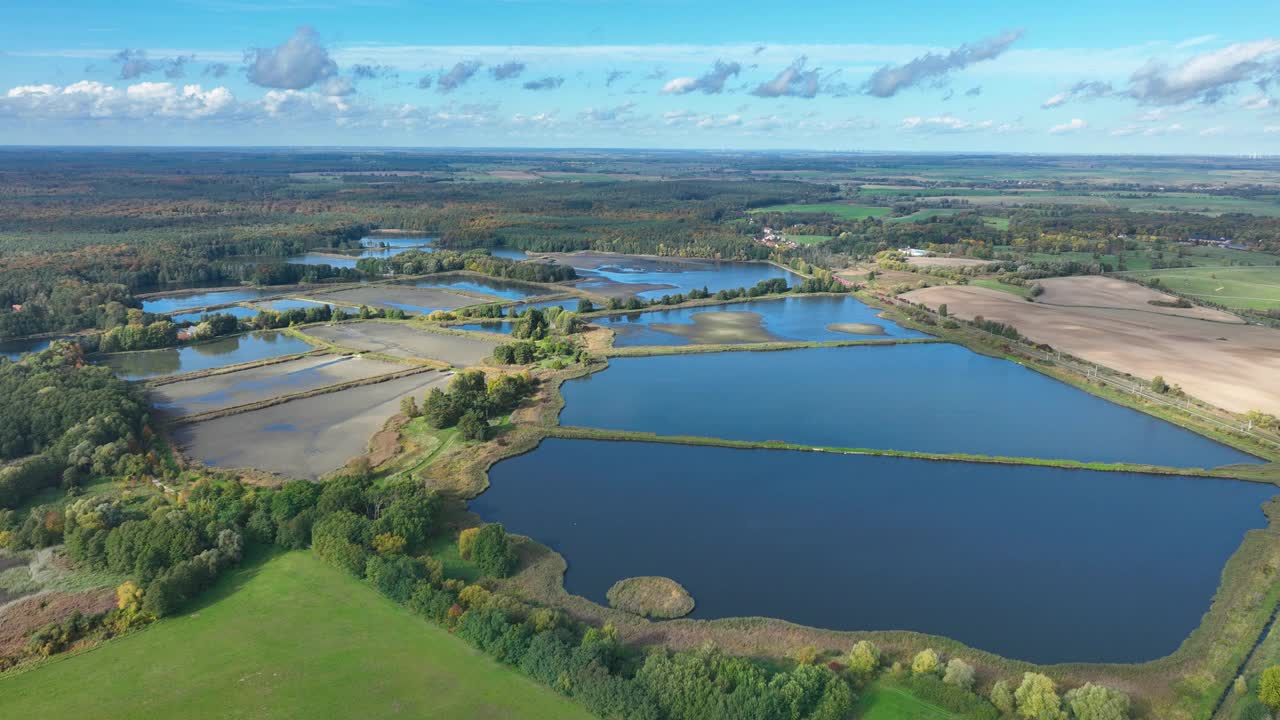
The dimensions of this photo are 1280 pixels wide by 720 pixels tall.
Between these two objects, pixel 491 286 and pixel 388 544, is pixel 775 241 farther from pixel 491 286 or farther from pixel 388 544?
pixel 388 544

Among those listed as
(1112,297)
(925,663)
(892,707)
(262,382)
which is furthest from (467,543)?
(1112,297)

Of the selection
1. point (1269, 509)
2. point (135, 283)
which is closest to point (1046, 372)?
point (1269, 509)

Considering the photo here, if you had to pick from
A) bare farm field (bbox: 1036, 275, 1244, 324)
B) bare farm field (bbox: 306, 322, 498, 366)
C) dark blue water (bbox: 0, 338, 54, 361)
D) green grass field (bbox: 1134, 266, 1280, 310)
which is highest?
green grass field (bbox: 1134, 266, 1280, 310)

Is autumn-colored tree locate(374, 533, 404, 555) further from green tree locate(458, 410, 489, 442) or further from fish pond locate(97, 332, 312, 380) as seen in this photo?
fish pond locate(97, 332, 312, 380)

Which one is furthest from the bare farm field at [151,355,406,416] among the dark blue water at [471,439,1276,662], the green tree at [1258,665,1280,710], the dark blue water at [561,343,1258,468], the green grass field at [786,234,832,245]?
the green grass field at [786,234,832,245]

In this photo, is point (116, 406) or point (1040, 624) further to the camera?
point (116, 406)

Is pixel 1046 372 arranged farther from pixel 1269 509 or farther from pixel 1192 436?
pixel 1269 509
